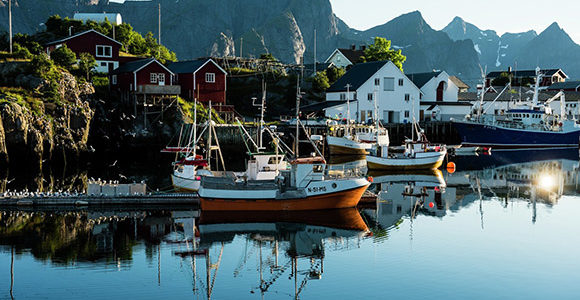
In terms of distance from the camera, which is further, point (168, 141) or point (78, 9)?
point (78, 9)

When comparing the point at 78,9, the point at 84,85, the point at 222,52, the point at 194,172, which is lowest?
the point at 194,172

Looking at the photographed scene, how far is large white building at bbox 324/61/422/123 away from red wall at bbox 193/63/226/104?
1327 cm

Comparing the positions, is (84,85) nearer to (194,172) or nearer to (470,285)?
(194,172)

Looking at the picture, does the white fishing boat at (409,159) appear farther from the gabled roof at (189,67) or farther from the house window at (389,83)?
the house window at (389,83)

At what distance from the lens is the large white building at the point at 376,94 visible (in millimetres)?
76000

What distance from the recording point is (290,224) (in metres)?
29.9

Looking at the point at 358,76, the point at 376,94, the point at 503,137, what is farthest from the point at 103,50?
the point at 503,137

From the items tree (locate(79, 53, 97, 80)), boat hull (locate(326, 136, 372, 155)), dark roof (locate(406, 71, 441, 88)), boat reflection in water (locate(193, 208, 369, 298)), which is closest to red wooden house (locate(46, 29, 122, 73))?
tree (locate(79, 53, 97, 80))

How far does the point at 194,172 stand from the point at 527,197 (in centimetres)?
2156

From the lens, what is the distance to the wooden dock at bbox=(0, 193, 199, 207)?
3238 cm

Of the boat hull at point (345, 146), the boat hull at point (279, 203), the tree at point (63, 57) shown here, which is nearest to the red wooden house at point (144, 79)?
the tree at point (63, 57)

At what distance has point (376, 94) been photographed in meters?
75.9

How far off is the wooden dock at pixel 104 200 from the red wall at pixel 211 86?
36633 mm

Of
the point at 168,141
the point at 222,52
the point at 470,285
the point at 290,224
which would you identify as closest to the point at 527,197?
the point at 290,224
